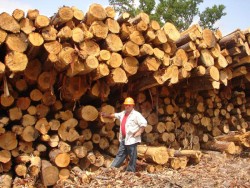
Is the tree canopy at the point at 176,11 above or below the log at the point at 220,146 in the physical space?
above

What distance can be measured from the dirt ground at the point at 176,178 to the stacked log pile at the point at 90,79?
0.31 m

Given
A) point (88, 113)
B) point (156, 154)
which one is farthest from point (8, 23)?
point (156, 154)

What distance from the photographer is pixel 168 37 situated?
22.1ft

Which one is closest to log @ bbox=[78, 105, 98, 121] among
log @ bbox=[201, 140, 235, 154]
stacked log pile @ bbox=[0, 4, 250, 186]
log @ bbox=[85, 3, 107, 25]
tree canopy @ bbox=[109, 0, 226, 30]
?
stacked log pile @ bbox=[0, 4, 250, 186]

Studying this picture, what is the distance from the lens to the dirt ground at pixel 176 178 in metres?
5.65

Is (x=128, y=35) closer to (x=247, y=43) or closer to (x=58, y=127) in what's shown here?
(x=58, y=127)

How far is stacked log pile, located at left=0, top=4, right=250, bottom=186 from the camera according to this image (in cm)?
567

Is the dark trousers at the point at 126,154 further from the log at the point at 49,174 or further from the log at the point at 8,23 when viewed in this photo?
the log at the point at 8,23

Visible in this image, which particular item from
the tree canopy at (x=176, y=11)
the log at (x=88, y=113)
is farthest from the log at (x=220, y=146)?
the tree canopy at (x=176, y=11)

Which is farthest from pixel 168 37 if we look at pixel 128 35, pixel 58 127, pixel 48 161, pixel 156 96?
pixel 48 161

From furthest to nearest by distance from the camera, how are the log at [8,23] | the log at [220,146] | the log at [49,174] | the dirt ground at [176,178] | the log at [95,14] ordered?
the log at [220,146], the log at [95,14], the log at [49,174], the dirt ground at [176,178], the log at [8,23]

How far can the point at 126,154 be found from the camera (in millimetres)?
6508

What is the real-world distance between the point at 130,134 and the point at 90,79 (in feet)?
3.84

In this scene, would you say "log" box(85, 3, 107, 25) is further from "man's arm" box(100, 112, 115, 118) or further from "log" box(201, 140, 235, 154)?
"log" box(201, 140, 235, 154)
